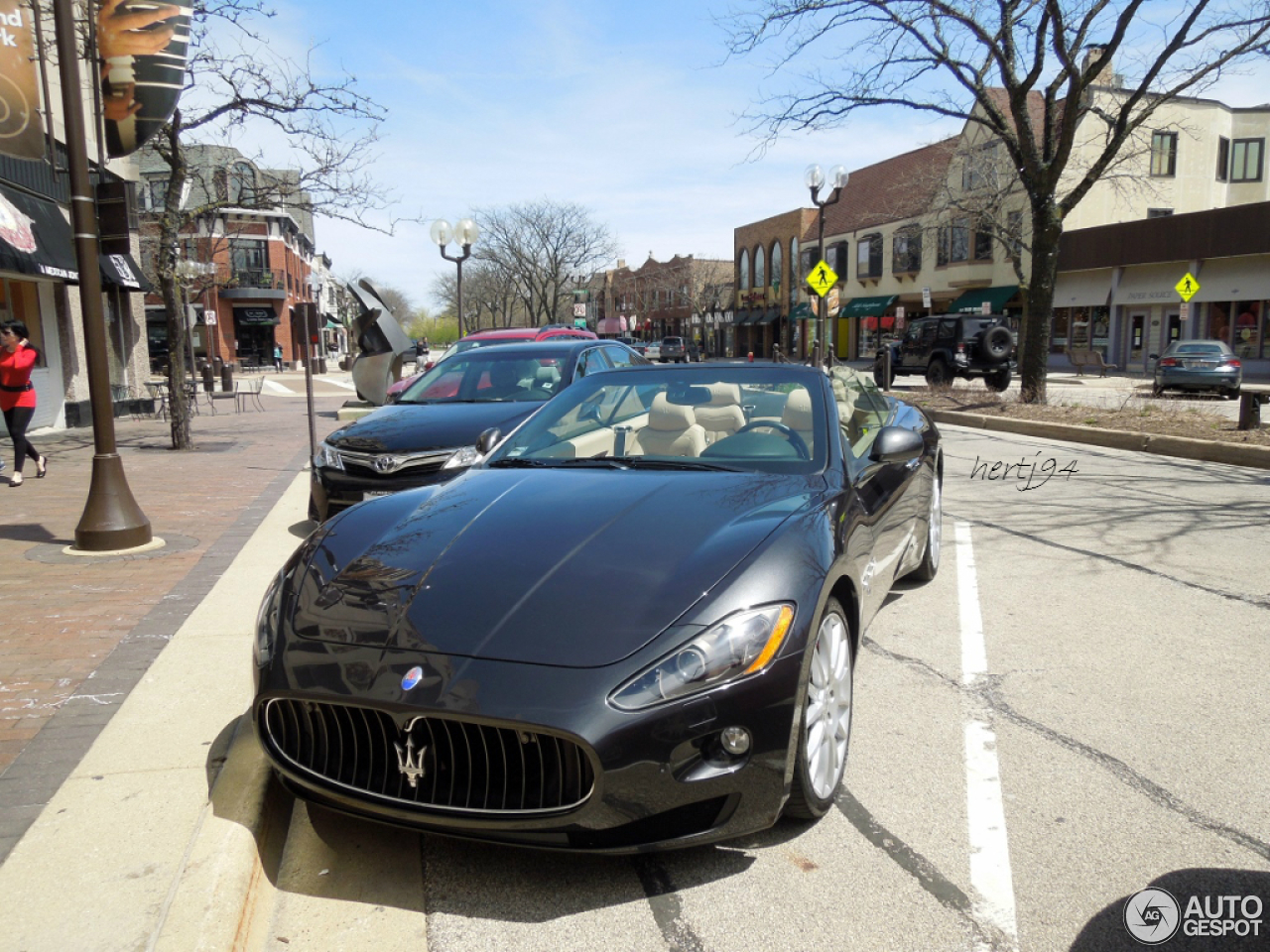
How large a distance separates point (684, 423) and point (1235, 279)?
35.3 metres

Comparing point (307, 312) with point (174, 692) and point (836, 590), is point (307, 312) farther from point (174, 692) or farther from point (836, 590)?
point (836, 590)

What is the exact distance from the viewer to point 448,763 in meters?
2.57

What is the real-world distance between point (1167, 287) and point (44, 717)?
3830 cm

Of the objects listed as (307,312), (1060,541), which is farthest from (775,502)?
(307,312)

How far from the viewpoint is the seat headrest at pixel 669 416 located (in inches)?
172

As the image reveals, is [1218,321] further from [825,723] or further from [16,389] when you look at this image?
[825,723]

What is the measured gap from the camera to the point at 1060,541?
7.12m

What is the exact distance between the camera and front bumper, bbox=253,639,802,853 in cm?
247

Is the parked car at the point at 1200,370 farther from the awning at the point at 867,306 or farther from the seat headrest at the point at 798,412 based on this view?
the awning at the point at 867,306

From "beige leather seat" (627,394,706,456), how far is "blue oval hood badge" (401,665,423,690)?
5.92 feet

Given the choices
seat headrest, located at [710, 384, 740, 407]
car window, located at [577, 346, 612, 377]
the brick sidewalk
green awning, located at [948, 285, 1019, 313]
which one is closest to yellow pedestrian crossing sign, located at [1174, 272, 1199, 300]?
green awning, located at [948, 285, 1019, 313]

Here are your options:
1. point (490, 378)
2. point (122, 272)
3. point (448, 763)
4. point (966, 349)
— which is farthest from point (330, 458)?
point (966, 349)

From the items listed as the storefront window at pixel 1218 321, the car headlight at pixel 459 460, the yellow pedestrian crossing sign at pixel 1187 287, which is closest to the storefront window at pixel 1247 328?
the storefront window at pixel 1218 321

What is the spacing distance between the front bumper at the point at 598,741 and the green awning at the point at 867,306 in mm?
48884
